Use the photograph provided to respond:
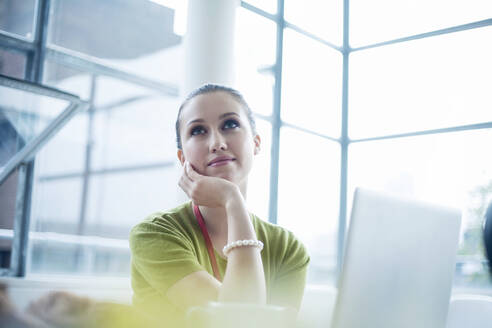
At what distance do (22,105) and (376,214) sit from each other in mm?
1963

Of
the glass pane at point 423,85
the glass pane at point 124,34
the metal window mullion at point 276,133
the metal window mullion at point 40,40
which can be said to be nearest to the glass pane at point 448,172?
the glass pane at point 423,85

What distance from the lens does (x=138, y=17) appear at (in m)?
4.85

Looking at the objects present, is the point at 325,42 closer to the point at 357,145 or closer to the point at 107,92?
the point at 357,145

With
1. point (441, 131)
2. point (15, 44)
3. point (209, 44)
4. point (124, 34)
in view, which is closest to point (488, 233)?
point (15, 44)

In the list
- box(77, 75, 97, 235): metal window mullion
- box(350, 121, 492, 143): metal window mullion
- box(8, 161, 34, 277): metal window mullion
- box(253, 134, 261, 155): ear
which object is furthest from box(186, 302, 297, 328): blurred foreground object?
box(350, 121, 492, 143): metal window mullion

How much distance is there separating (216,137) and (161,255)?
1.13ft

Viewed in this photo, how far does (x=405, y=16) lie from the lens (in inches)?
229

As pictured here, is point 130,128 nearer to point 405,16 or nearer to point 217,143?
point 405,16

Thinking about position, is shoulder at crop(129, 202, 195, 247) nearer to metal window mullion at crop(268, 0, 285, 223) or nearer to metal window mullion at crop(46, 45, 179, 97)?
metal window mullion at crop(46, 45, 179, 97)

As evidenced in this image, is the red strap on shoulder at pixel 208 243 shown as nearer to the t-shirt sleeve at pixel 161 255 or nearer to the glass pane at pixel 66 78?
the t-shirt sleeve at pixel 161 255

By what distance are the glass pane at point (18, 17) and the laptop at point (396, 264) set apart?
11.4 feet

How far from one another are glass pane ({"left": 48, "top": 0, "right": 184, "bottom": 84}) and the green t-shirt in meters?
3.08

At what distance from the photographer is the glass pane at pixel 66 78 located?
3988mm

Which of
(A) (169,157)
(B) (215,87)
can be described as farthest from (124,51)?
(B) (215,87)
